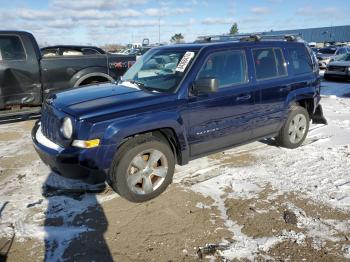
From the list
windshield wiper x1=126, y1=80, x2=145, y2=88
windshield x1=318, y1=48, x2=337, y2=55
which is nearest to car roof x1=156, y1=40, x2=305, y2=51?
windshield wiper x1=126, y1=80, x2=145, y2=88

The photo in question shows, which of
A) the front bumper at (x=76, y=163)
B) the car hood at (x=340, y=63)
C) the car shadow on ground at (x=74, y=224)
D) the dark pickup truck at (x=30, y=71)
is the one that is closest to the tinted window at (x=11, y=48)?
the dark pickup truck at (x=30, y=71)

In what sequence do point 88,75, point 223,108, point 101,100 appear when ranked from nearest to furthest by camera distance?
1. point 101,100
2. point 223,108
3. point 88,75

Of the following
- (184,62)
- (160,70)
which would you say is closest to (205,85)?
(184,62)

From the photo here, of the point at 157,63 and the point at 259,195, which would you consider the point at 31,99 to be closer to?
the point at 157,63

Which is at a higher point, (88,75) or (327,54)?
(327,54)

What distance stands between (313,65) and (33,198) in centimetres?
494

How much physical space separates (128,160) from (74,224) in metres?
0.88

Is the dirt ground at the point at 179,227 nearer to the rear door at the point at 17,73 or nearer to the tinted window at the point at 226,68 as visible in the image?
the tinted window at the point at 226,68

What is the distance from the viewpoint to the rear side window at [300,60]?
5703 millimetres

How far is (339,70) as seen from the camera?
53.0ft

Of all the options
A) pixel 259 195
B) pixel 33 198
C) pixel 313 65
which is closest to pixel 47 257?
pixel 33 198

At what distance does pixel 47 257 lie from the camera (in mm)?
3150

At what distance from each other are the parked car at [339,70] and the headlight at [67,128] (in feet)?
49.9

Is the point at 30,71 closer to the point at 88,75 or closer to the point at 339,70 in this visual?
the point at 88,75
